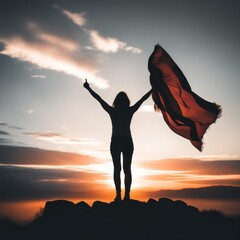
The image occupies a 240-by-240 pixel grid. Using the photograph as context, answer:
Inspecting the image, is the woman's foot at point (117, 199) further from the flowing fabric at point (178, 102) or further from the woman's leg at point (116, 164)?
the flowing fabric at point (178, 102)

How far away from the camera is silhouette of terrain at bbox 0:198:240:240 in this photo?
26.8 feet

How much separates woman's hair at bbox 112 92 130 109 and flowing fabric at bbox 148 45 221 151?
1.99 meters

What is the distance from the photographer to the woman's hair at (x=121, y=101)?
871 cm

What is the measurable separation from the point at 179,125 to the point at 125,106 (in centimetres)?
315

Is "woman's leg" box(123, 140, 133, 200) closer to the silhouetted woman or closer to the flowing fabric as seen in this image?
the silhouetted woman

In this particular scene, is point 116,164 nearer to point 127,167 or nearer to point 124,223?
point 127,167

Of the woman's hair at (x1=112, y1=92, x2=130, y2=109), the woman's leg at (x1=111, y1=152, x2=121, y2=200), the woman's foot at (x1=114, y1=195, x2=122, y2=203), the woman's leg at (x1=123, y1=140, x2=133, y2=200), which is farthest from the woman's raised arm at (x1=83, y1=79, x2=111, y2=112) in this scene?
the woman's foot at (x1=114, y1=195, x2=122, y2=203)

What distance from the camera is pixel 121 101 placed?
873cm

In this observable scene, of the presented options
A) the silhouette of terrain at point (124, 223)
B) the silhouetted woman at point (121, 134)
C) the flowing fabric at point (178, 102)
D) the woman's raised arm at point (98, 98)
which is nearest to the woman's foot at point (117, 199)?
the silhouetted woman at point (121, 134)

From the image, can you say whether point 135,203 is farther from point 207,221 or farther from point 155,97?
point 155,97

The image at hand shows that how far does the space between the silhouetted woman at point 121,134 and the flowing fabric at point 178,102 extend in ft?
6.64

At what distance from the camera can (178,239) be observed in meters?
8.12

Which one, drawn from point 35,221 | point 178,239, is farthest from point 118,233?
point 35,221

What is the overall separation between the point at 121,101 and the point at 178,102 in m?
3.12
